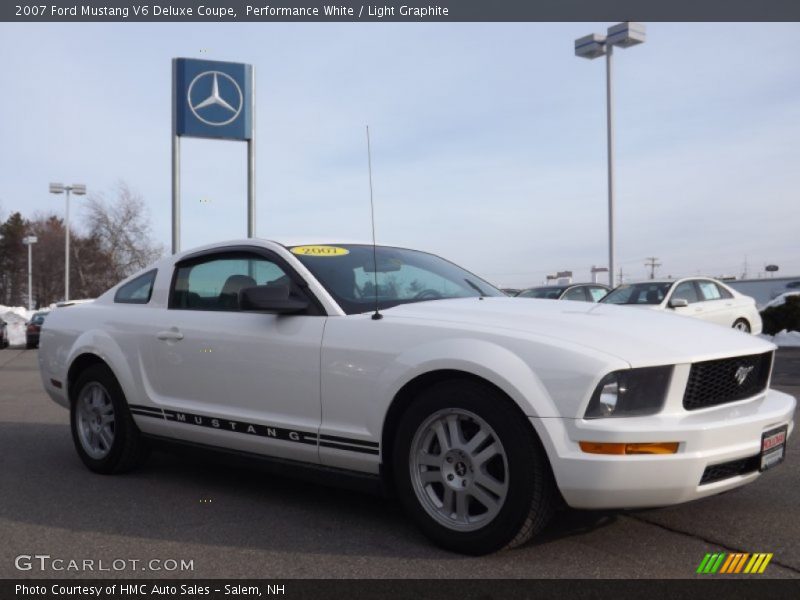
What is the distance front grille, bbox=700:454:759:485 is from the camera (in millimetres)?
3493

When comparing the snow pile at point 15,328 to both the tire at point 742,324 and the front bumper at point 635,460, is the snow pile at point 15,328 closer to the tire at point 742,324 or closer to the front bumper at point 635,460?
the tire at point 742,324

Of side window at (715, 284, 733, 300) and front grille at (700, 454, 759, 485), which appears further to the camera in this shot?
side window at (715, 284, 733, 300)

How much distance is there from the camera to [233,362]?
185 inches

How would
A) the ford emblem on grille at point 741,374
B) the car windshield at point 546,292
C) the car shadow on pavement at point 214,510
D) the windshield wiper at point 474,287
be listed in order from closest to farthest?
the ford emblem on grille at point 741,374
the car shadow on pavement at point 214,510
the windshield wiper at point 474,287
the car windshield at point 546,292

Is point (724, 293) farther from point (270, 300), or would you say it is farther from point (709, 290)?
point (270, 300)

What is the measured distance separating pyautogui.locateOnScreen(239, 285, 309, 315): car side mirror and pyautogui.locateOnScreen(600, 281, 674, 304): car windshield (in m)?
12.1

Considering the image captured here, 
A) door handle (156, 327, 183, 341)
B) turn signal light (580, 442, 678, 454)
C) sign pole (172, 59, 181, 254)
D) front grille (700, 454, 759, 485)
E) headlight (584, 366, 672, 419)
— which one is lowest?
front grille (700, 454, 759, 485)

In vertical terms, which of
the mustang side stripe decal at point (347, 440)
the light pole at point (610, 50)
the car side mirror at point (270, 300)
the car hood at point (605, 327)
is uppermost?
the light pole at point (610, 50)

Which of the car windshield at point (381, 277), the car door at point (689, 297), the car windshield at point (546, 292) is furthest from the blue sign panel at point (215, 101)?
the car windshield at point (381, 277)

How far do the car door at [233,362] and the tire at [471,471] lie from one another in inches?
25.4

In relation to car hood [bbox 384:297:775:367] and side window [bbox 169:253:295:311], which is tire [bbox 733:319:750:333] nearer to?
car hood [bbox 384:297:775:367]

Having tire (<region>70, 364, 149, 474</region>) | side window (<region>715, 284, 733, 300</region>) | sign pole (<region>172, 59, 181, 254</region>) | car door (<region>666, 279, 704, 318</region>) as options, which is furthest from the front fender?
side window (<region>715, 284, 733, 300</region>)

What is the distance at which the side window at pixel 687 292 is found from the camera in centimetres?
1573
